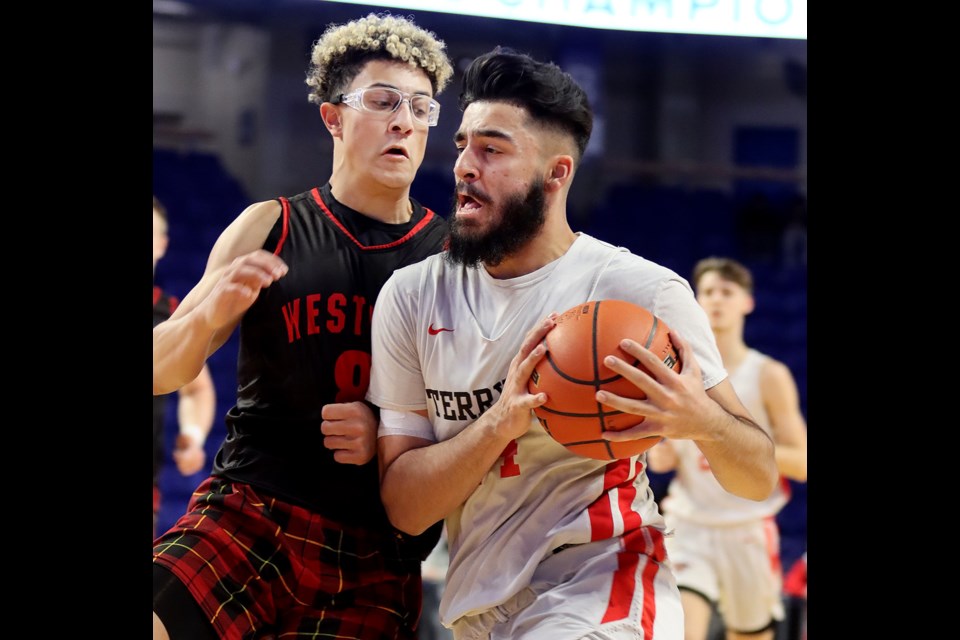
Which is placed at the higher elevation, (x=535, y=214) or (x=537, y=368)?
(x=535, y=214)

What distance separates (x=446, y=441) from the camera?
2561 mm

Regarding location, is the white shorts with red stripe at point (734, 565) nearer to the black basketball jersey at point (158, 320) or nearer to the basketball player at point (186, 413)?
the basketball player at point (186, 413)

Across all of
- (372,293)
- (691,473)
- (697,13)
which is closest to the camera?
(372,293)

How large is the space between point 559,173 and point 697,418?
808 millimetres

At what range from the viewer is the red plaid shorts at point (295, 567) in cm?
277

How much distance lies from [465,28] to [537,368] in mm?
5259

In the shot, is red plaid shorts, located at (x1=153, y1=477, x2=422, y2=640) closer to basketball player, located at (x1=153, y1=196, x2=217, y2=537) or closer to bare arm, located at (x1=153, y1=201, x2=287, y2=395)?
bare arm, located at (x1=153, y1=201, x2=287, y2=395)

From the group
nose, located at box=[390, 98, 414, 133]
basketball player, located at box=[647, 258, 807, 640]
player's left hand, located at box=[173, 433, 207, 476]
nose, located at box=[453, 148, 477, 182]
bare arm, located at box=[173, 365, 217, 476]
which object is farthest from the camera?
bare arm, located at box=[173, 365, 217, 476]

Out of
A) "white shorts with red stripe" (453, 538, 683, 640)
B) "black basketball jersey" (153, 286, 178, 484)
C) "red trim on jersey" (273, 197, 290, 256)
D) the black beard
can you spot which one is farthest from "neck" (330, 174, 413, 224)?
"black basketball jersey" (153, 286, 178, 484)

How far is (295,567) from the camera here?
112 inches

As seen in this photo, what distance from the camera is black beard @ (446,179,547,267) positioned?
8.64 feet

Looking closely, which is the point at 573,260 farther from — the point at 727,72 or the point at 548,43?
the point at 727,72

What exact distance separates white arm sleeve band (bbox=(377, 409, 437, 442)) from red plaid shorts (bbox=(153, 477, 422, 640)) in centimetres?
36

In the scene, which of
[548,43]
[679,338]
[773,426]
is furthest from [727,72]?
[679,338]
